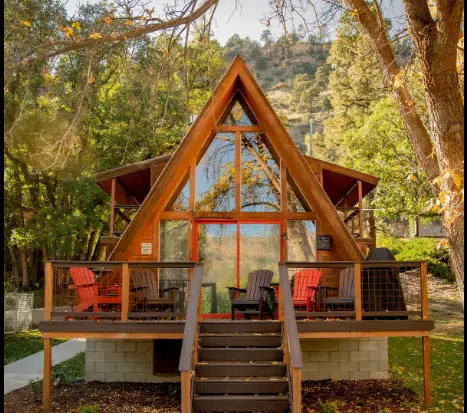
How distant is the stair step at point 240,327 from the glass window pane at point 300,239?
9.13ft

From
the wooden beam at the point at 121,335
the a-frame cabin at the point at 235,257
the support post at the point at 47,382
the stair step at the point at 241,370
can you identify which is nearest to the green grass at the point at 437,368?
the a-frame cabin at the point at 235,257

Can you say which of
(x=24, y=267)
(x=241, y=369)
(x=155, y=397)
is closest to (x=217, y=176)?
(x=155, y=397)

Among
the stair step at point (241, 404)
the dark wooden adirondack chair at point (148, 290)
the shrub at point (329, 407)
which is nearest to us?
the stair step at point (241, 404)

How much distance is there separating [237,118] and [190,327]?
5.81 metres

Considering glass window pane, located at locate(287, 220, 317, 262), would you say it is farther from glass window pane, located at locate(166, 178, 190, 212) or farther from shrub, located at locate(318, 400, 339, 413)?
shrub, located at locate(318, 400, 339, 413)

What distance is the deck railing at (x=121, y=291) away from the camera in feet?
28.3

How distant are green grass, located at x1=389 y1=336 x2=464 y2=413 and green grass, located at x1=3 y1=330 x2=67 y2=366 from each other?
8894mm

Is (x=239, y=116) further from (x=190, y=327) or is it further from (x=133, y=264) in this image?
(x=190, y=327)

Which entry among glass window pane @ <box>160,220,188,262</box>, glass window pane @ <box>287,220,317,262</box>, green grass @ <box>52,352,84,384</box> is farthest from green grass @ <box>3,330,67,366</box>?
glass window pane @ <box>287,220,317,262</box>

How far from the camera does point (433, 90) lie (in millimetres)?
5539

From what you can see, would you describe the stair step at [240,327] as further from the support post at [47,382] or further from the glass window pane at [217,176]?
the glass window pane at [217,176]

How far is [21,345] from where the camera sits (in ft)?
51.3

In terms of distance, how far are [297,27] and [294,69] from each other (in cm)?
4997

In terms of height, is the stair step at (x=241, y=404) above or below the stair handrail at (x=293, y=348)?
below
